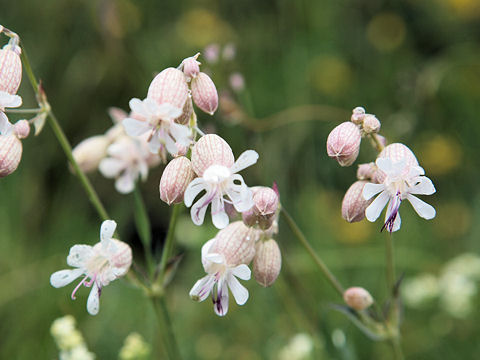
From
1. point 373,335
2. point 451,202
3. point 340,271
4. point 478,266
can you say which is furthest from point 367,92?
point 373,335

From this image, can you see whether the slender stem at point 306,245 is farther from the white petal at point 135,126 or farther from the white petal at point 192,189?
the white petal at point 135,126

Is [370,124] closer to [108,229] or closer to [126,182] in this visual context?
[108,229]

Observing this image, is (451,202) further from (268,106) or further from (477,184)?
(268,106)

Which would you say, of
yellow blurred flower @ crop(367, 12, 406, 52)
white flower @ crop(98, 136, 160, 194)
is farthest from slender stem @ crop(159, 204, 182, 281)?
yellow blurred flower @ crop(367, 12, 406, 52)

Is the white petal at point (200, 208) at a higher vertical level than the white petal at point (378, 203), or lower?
higher

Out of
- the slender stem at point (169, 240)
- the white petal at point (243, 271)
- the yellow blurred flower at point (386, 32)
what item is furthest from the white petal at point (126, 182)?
the yellow blurred flower at point (386, 32)

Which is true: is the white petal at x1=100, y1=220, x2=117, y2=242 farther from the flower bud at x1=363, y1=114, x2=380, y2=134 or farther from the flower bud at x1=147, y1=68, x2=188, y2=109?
the flower bud at x1=363, y1=114, x2=380, y2=134
